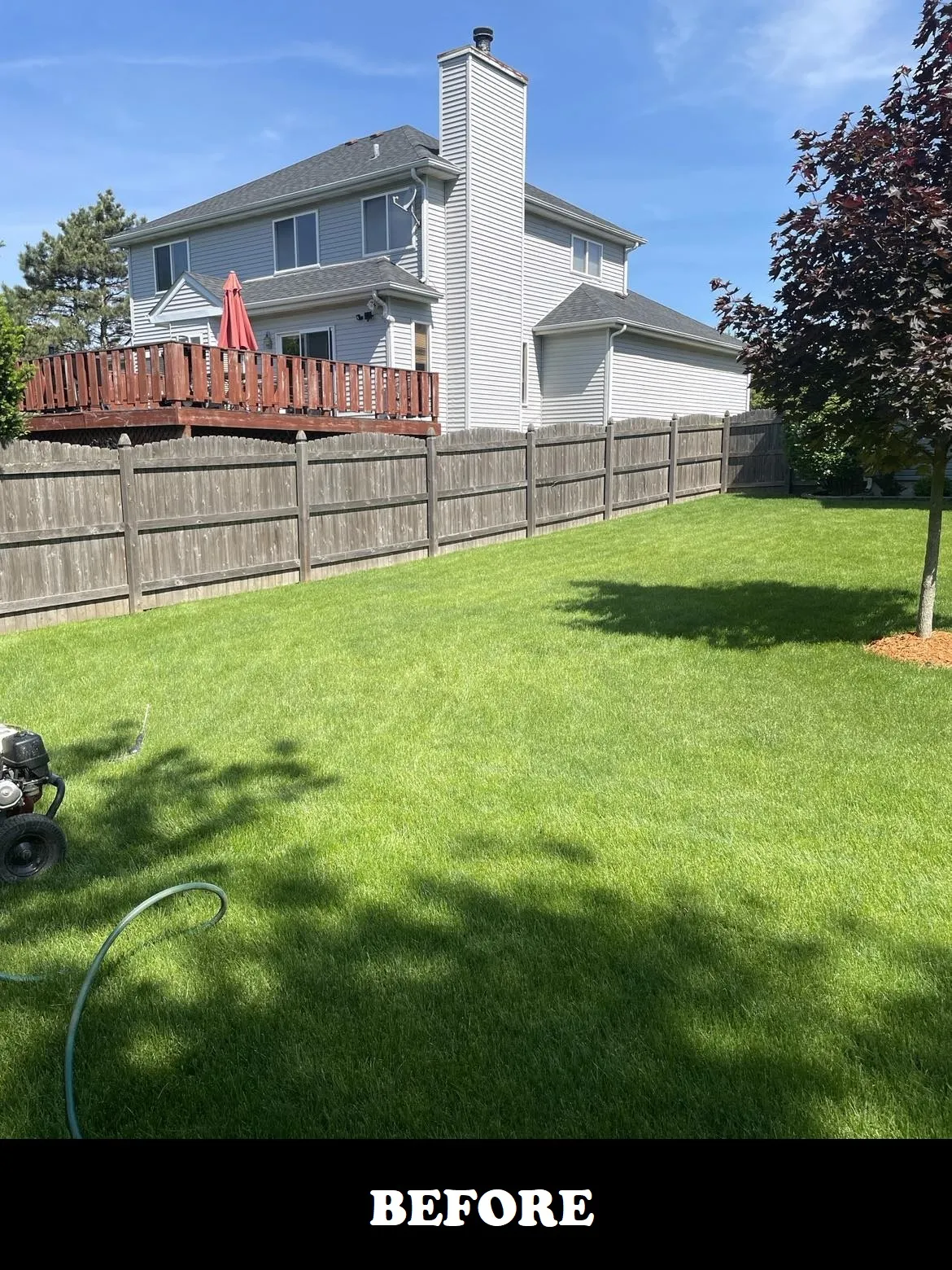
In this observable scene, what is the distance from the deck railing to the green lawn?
7682mm

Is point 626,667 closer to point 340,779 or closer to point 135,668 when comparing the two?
point 340,779

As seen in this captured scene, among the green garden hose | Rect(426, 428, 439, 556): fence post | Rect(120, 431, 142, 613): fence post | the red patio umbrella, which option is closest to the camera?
the green garden hose

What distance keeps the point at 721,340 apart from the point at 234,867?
1104 inches

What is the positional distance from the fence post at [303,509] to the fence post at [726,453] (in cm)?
1256

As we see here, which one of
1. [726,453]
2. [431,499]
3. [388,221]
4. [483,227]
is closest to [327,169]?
[388,221]

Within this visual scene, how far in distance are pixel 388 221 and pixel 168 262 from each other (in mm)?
7575

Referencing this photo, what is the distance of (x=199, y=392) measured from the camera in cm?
1426

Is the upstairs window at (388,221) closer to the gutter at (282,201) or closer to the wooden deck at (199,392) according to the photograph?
the gutter at (282,201)

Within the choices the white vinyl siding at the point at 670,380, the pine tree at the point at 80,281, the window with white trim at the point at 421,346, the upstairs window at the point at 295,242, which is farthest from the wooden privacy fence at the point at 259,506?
the pine tree at the point at 80,281

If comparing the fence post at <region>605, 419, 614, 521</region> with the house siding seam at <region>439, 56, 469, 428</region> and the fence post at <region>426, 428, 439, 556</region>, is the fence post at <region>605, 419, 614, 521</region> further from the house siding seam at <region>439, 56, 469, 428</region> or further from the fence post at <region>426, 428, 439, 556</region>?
the house siding seam at <region>439, 56, 469, 428</region>

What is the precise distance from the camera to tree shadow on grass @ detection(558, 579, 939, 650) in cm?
813

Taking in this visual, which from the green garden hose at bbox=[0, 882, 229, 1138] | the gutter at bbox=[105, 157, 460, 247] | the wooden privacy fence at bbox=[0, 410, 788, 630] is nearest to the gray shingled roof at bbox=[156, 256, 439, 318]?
the gutter at bbox=[105, 157, 460, 247]

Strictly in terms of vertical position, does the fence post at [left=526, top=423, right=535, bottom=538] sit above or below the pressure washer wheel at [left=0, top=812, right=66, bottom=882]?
above

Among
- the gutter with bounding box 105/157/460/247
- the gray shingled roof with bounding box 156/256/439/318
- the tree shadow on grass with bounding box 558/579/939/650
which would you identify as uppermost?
the gutter with bounding box 105/157/460/247
